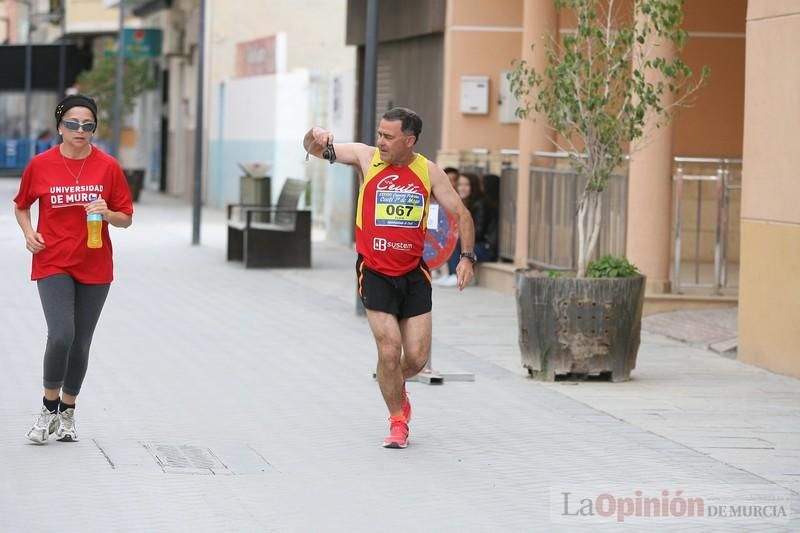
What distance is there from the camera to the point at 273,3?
39031 millimetres

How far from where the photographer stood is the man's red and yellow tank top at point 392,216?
8.87 metres

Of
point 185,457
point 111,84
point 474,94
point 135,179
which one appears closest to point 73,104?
point 185,457

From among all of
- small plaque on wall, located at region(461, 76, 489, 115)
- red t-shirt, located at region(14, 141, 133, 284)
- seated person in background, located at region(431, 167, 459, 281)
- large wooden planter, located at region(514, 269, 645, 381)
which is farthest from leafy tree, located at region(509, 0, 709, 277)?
small plaque on wall, located at region(461, 76, 489, 115)

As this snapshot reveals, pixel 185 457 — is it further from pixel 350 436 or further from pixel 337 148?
pixel 337 148

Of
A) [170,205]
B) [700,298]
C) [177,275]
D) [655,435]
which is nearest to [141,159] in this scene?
[170,205]

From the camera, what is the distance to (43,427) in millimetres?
8641

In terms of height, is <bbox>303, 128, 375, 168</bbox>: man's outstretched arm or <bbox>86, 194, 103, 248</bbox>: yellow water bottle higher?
<bbox>303, 128, 375, 168</bbox>: man's outstretched arm

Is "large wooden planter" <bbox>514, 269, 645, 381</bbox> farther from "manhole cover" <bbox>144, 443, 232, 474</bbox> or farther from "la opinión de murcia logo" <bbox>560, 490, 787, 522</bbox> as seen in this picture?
"la opinión de murcia logo" <bbox>560, 490, 787, 522</bbox>

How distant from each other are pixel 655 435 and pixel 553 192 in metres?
8.67

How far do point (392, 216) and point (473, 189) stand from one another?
36.1 ft

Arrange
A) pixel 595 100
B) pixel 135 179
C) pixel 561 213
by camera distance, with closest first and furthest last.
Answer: pixel 595 100 → pixel 561 213 → pixel 135 179

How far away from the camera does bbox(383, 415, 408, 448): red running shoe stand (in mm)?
8852

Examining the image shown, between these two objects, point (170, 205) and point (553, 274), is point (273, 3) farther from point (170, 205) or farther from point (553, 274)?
point (553, 274)

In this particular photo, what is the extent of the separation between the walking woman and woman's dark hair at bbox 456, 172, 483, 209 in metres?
11.0
